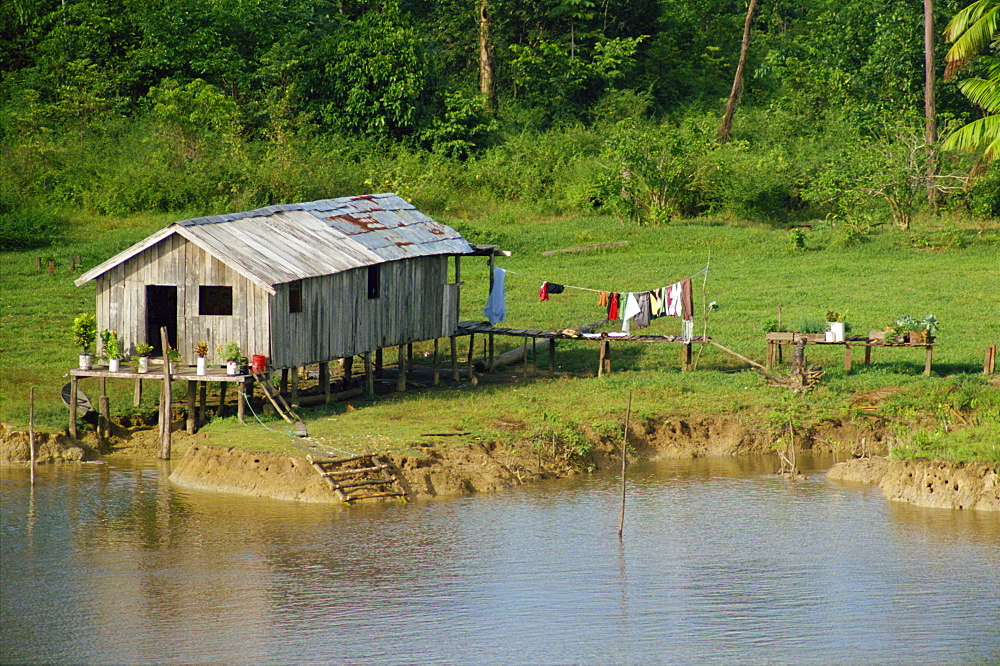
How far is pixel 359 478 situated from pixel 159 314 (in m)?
6.59

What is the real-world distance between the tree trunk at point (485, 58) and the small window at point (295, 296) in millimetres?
27767

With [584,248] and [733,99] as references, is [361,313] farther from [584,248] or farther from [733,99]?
[733,99]

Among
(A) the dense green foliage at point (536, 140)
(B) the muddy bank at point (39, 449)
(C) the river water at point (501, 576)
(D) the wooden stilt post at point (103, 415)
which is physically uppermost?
(A) the dense green foliage at point (536, 140)

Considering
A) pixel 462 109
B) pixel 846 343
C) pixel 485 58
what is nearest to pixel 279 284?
pixel 846 343

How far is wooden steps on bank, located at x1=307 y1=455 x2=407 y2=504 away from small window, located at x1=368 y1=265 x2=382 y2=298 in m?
5.02

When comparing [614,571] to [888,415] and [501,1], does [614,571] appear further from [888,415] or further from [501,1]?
[501,1]

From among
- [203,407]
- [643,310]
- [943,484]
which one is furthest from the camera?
[643,310]

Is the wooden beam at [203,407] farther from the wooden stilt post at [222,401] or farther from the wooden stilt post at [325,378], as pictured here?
the wooden stilt post at [325,378]

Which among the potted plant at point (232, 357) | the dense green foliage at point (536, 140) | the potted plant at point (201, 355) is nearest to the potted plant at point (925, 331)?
the dense green foliage at point (536, 140)

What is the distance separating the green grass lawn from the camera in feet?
75.5

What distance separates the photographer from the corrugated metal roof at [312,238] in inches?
883

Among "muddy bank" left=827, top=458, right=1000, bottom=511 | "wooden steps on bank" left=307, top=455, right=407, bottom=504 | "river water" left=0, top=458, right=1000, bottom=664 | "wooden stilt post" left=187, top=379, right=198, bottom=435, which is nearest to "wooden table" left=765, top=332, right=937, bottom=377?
"river water" left=0, top=458, right=1000, bottom=664

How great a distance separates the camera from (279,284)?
2203 cm

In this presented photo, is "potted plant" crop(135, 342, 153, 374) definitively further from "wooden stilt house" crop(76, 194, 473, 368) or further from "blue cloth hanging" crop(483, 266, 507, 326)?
"blue cloth hanging" crop(483, 266, 507, 326)
